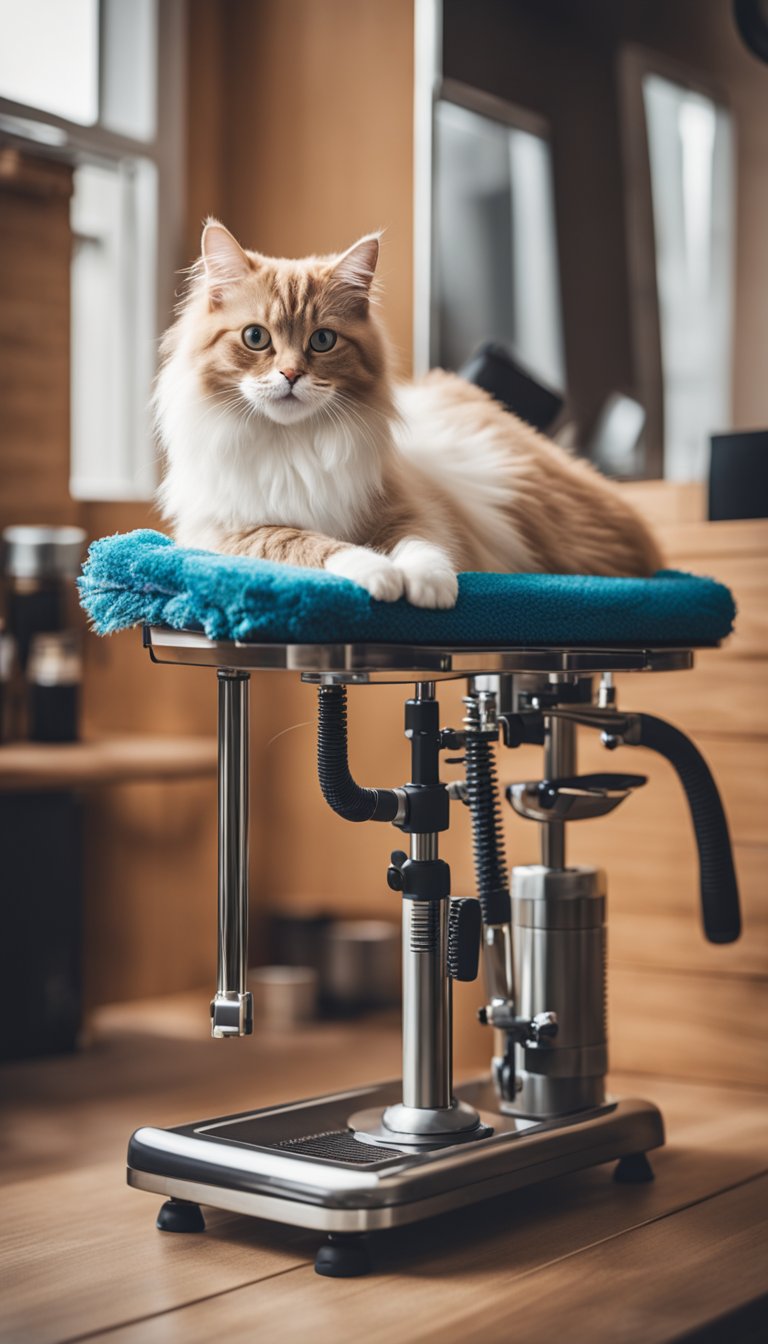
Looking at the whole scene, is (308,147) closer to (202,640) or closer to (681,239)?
(681,239)

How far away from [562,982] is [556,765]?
24 cm

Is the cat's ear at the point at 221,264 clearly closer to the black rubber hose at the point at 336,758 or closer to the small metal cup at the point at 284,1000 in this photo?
the black rubber hose at the point at 336,758

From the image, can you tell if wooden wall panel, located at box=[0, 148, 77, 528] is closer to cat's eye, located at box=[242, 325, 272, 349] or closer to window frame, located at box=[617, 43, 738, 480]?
window frame, located at box=[617, 43, 738, 480]

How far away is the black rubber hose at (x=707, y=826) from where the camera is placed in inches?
63.4

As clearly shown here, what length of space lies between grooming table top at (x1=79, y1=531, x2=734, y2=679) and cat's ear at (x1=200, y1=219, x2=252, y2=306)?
0.23 m

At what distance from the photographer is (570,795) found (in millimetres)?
1589

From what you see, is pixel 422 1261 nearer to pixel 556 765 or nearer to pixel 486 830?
pixel 486 830

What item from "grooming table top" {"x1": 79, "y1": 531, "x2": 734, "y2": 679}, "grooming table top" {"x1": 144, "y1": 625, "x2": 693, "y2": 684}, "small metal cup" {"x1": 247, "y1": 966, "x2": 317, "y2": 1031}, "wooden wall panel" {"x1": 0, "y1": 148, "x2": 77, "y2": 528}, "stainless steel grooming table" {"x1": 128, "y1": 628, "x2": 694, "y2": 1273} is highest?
"wooden wall panel" {"x1": 0, "y1": 148, "x2": 77, "y2": 528}

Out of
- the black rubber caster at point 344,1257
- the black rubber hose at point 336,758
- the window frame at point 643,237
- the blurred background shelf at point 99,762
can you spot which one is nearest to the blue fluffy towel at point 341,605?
the black rubber hose at point 336,758

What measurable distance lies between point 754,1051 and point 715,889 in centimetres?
56

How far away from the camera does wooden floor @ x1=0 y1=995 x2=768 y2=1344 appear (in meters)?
1.25

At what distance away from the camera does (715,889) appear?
162 cm

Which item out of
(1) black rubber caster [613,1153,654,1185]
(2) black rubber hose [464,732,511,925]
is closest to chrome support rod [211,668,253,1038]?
(2) black rubber hose [464,732,511,925]

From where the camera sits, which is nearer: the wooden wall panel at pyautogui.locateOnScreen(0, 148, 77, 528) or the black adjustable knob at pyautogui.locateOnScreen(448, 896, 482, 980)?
the black adjustable knob at pyautogui.locateOnScreen(448, 896, 482, 980)
